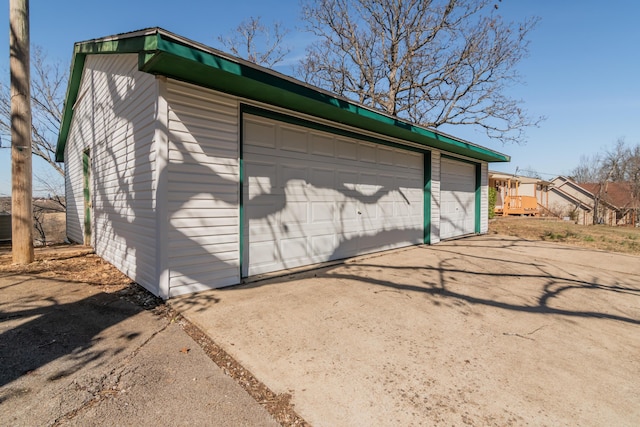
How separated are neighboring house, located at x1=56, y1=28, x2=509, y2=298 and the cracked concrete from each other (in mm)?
861

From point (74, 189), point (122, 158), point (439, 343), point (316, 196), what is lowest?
point (439, 343)

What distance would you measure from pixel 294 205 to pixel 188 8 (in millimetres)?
7088

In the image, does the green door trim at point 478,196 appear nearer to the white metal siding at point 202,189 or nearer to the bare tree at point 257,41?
the white metal siding at point 202,189

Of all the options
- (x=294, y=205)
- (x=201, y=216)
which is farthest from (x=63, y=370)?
(x=294, y=205)

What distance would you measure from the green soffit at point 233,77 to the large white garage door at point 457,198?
2567 millimetres

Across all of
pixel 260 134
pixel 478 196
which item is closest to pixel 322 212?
pixel 260 134

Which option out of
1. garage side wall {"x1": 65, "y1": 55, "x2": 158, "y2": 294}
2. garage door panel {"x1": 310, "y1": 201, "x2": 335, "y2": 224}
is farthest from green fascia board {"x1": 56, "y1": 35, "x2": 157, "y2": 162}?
garage door panel {"x1": 310, "y1": 201, "x2": 335, "y2": 224}

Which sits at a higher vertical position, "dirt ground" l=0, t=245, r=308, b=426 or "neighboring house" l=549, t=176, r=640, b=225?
"neighboring house" l=549, t=176, r=640, b=225

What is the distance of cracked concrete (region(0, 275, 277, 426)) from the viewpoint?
181 cm

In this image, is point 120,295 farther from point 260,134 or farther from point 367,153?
point 367,153

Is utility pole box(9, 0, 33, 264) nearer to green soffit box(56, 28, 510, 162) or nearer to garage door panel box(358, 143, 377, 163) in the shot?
green soffit box(56, 28, 510, 162)

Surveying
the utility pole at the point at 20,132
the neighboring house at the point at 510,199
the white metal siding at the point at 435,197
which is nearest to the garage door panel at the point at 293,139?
the white metal siding at the point at 435,197

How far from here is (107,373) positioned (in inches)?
87.6

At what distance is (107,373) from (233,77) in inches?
126
